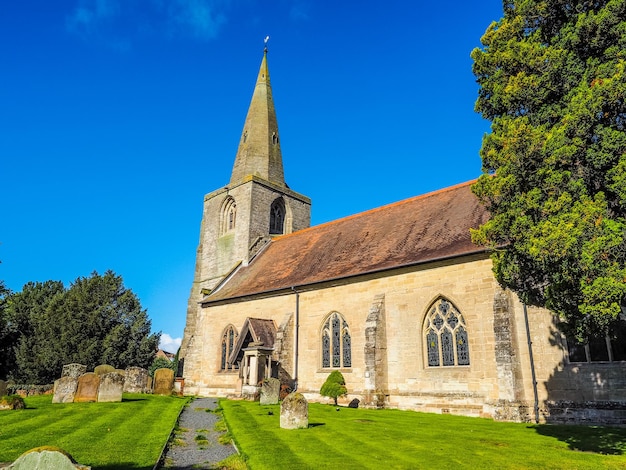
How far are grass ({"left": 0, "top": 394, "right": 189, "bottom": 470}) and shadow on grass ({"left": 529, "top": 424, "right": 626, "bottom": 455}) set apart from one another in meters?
9.36

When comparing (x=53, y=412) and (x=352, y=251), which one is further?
(x=352, y=251)

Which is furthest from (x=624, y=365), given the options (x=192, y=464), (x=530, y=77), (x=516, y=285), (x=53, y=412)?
(x=53, y=412)

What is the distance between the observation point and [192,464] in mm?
8500

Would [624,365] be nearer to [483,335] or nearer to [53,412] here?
[483,335]

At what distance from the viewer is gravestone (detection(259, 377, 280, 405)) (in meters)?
18.4

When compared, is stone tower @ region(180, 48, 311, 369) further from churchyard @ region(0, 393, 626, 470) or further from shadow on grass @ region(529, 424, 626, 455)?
shadow on grass @ region(529, 424, 626, 455)

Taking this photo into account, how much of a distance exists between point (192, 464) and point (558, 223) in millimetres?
8516

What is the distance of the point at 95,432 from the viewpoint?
1088cm

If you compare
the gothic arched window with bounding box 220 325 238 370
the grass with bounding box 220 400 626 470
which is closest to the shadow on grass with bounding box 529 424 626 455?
the grass with bounding box 220 400 626 470

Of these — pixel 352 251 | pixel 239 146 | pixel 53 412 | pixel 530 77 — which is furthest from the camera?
pixel 239 146

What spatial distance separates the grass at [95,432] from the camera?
833 cm

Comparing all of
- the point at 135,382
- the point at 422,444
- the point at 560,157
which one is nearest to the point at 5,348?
the point at 135,382

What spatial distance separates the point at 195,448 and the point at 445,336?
1055cm

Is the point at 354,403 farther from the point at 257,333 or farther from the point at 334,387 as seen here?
the point at 257,333
